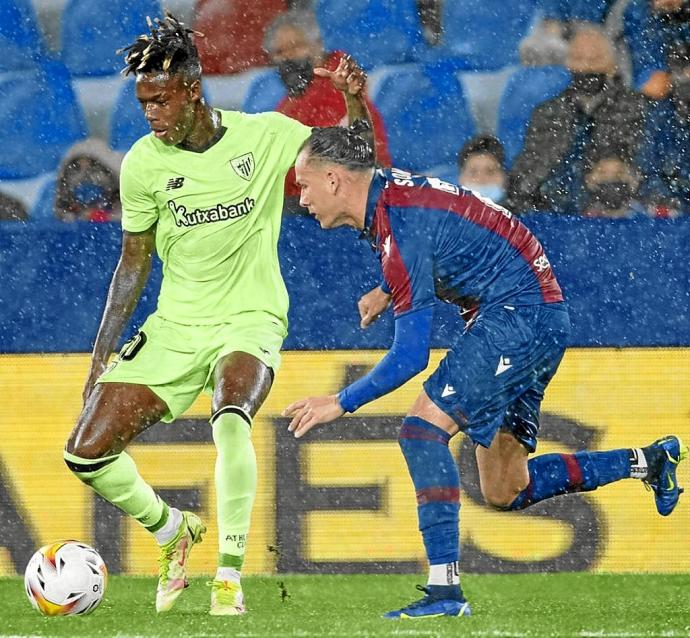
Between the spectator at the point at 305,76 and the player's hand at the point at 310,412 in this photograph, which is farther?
the spectator at the point at 305,76

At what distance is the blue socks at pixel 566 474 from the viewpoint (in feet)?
17.2

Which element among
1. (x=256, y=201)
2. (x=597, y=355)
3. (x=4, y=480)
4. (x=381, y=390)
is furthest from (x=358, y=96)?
(x=4, y=480)

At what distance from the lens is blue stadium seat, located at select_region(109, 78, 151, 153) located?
7.73m

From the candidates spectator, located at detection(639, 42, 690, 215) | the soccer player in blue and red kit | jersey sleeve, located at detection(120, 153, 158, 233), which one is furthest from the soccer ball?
spectator, located at detection(639, 42, 690, 215)

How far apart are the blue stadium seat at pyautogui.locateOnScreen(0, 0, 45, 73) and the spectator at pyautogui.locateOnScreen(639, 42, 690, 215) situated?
340 cm

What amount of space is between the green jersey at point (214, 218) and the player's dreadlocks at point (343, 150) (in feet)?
1.79

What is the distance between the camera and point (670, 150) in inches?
278

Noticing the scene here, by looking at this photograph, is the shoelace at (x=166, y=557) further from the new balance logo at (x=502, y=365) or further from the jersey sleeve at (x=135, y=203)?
the new balance logo at (x=502, y=365)

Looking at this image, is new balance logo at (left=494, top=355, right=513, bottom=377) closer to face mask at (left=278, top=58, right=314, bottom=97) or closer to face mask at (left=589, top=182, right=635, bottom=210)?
face mask at (left=589, top=182, right=635, bottom=210)

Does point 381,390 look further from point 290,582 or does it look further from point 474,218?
point 290,582

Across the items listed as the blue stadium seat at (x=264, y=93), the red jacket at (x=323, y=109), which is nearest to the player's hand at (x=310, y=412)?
the red jacket at (x=323, y=109)

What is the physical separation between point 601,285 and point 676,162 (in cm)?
136

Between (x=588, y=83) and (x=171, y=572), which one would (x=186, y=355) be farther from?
(x=588, y=83)

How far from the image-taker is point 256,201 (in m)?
5.18
